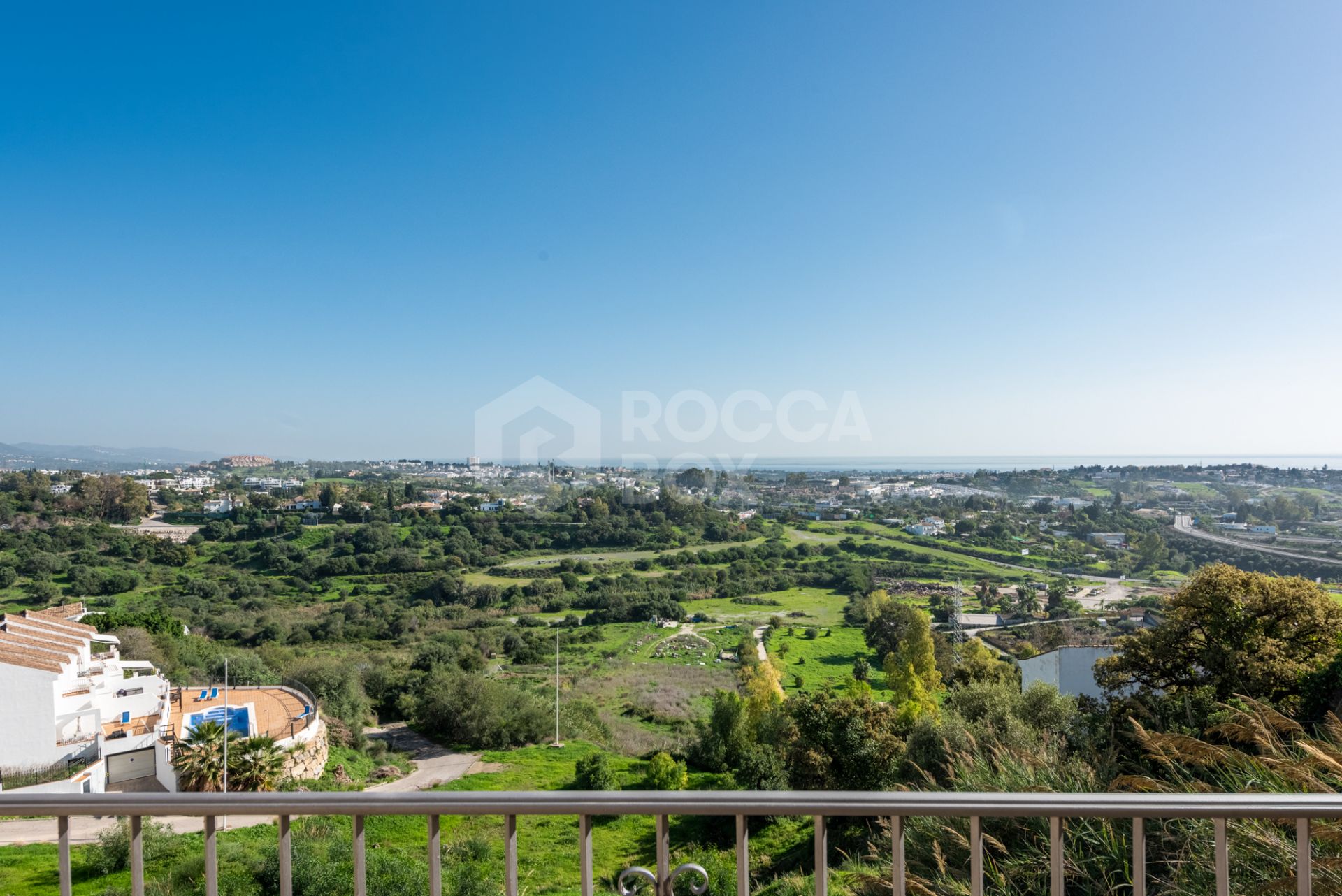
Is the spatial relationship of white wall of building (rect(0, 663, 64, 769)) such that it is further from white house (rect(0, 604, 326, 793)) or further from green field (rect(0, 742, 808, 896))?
green field (rect(0, 742, 808, 896))

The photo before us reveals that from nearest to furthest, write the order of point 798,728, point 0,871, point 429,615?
1. point 0,871
2. point 798,728
3. point 429,615

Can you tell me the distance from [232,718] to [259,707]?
80.5 inches

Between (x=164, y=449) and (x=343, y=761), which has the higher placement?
(x=164, y=449)

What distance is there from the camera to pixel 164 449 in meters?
47.3

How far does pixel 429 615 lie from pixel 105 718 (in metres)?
15.6

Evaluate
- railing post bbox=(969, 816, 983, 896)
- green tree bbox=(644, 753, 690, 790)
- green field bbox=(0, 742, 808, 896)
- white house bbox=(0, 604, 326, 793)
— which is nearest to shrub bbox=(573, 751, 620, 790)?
green tree bbox=(644, 753, 690, 790)

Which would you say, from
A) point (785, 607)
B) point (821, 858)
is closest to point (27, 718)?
point (821, 858)

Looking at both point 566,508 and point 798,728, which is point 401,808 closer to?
point 798,728

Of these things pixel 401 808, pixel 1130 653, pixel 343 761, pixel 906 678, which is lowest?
pixel 343 761

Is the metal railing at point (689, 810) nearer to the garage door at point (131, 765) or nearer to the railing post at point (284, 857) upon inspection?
the railing post at point (284, 857)

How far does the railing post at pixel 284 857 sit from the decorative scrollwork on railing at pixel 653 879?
1.72 ft

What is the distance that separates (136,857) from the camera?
1015 mm

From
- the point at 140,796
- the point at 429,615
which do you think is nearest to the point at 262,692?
the point at 429,615

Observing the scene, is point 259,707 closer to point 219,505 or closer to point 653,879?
point 653,879
